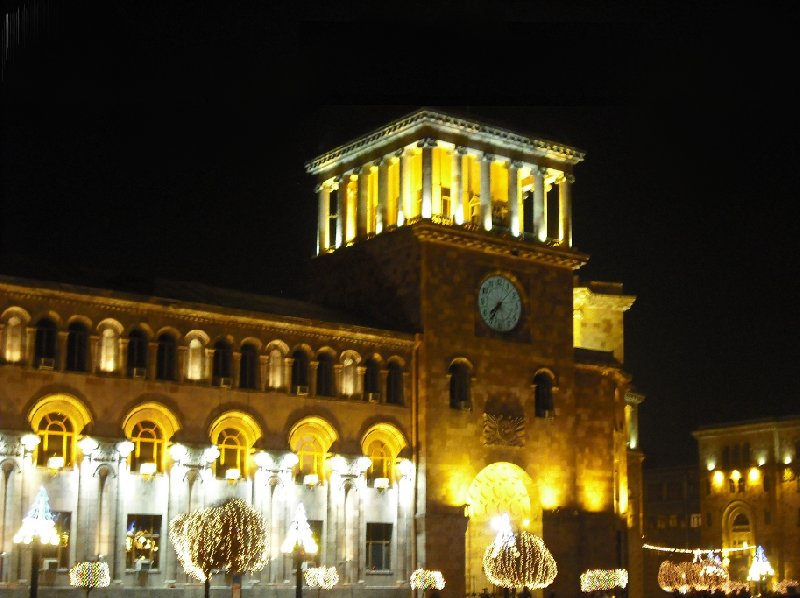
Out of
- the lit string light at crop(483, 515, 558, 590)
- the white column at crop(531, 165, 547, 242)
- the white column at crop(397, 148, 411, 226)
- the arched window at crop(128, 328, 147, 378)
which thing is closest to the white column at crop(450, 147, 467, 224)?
the white column at crop(397, 148, 411, 226)

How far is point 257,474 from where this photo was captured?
156 feet

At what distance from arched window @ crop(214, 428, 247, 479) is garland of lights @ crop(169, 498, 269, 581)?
29.9 ft

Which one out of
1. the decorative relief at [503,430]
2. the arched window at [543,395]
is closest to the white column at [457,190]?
the arched window at [543,395]

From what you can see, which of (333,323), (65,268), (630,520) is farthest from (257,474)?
(630,520)

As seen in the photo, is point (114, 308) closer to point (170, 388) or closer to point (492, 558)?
point (170, 388)

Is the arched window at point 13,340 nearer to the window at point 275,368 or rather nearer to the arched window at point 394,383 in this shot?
the window at point 275,368

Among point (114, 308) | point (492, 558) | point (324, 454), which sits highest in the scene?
point (114, 308)

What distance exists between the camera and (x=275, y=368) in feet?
160

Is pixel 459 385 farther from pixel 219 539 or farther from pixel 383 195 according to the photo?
pixel 219 539

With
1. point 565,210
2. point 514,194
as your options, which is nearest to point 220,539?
point 514,194

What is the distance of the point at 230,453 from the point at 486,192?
1528cm

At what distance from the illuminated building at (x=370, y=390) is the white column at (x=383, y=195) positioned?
66mm

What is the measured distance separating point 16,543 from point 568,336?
24.6 metres

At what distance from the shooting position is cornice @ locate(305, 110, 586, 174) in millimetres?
53969
